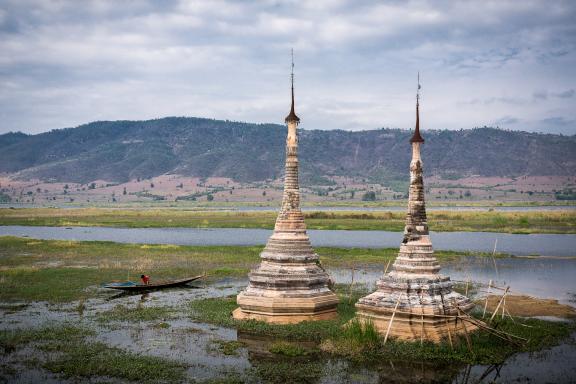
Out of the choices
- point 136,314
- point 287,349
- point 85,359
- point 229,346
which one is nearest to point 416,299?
point 287,349

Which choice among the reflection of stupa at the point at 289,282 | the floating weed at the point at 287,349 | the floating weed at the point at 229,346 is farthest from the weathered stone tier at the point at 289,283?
the floating weed at the point at 287,349

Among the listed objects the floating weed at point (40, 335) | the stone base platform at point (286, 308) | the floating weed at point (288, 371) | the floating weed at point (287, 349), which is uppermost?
the stone base platform at point (286, 308)

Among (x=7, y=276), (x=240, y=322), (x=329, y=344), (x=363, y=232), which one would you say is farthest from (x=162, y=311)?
(x=363, y=232)

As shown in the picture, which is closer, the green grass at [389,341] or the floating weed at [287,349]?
the green grass at [389,341]

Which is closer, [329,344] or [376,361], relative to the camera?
[376,361]

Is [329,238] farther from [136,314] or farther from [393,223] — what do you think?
[136,314]

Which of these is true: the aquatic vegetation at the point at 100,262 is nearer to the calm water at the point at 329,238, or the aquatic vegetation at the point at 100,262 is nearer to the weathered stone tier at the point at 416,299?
the calm water at the point at 329,238

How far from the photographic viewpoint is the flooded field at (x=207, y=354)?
63.1 feet

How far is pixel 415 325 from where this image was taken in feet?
73.2

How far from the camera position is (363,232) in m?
80.1

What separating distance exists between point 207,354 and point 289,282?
5210 millimetres

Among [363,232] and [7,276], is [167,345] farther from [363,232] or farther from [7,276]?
[363,232]

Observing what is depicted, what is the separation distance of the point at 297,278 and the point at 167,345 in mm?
5928

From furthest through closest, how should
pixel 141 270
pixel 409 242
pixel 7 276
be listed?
pixel 141 270, pixel 7 276, pixel 409 242
